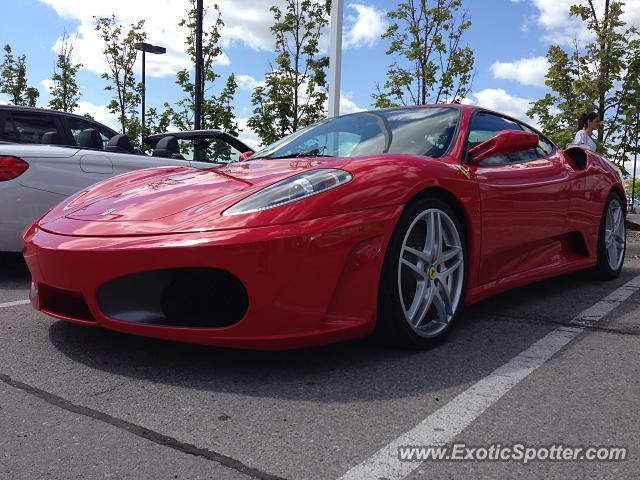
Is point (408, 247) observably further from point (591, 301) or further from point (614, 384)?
point (591, 301)

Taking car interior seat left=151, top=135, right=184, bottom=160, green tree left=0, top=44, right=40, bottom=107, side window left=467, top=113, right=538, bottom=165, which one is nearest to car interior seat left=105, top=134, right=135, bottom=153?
car interior seat left=151, top=135, right=184, bottom=160

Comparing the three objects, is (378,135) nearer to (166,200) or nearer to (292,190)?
(292,190)

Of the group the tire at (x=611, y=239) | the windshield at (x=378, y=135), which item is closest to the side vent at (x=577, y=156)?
the tire at (x=611, y=239)

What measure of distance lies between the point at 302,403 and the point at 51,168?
321cm

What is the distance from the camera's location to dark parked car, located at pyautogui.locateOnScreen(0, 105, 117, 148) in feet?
17.1

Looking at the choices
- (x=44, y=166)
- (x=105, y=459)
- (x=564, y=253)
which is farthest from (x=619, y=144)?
(x=105, y=459)

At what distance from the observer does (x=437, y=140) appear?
131 inches

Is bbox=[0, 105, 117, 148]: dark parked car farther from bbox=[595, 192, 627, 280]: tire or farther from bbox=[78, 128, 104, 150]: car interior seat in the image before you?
bbox=[595, 192, 627, 280]: tire

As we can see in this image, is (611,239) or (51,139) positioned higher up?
(51,139)

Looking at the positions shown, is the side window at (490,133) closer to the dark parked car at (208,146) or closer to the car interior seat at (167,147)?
the dark parked car at (208,146)

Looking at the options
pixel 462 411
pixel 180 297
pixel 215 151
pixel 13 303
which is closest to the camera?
pixel 462 411

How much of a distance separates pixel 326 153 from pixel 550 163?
5.14ft

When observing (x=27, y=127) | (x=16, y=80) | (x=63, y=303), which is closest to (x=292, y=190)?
(x=63, y=303)

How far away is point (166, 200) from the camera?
2.70 m
